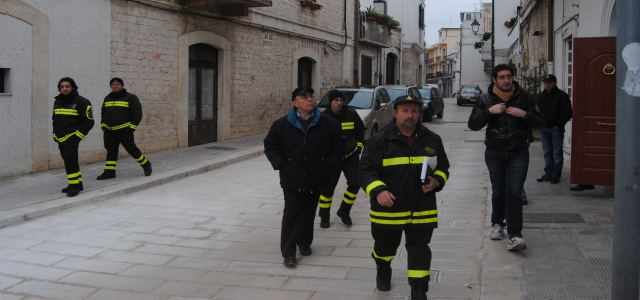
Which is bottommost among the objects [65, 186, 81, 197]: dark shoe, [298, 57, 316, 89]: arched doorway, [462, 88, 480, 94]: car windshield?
[65, 186, 81, 197]: dark shoe

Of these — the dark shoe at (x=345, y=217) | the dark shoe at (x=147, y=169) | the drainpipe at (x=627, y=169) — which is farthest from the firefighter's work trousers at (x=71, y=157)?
the drainpipe at (x=627, y=169)

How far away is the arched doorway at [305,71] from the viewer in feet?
72.5

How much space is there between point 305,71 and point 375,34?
7862 millimetres

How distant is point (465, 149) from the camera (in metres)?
16.5

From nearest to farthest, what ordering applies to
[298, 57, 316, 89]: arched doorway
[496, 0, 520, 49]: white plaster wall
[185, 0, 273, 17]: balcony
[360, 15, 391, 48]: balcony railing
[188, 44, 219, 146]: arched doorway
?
1. [185, 0, 273, 17]: balcony
2. [188, 44, 219, 146]: arched doorway
3. [298, 57, 316, 89]: arched doorway
4. [360, 15, 391, 48]: balcony railing
5. [496, 0, 520, 49]: white plaster wall

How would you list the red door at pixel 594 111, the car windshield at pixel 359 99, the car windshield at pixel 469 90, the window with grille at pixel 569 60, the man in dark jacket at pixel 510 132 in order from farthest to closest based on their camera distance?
the car windshield at pixel 469 90
the car windshield at pixel 359 99
the window with grille at pixel 569 60
the red door at pixel 594 111
the man in dark jacket at pixel 510 132

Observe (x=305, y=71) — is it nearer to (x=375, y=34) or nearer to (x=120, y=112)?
(x=375, y=34)

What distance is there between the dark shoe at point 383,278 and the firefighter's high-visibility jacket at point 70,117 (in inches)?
226

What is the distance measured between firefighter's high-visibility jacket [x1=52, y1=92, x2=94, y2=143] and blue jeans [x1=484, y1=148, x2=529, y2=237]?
5.74 metres

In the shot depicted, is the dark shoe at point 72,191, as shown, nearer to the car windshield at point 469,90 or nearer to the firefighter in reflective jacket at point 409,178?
the firefighter in reflective jacket at point 409,178

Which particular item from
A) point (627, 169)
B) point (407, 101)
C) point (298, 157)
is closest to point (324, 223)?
point (298, 157)

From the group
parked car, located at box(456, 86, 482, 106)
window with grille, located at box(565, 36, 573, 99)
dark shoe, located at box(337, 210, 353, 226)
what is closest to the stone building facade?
dark shoe, located at box(337, 210, 353, 226)

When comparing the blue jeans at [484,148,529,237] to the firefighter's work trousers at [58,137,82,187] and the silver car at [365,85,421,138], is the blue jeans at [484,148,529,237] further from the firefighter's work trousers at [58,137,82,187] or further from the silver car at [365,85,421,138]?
the silver car at [365,85,421,138]

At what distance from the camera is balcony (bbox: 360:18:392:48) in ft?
91.5
